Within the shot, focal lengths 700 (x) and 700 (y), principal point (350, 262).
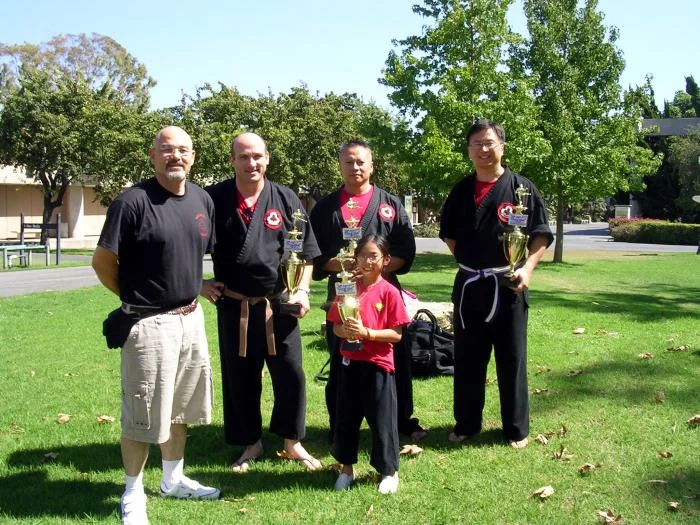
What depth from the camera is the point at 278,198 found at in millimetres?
4723

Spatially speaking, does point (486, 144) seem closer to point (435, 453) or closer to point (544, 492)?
point (435, 453)

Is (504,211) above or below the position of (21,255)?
above

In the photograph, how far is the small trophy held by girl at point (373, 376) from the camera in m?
4.26

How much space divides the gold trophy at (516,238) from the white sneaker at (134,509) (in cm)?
271

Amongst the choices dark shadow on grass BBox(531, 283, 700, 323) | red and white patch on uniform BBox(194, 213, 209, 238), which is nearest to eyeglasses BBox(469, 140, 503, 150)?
red and white patch on uniform BBox(194, 213, 209, 238)

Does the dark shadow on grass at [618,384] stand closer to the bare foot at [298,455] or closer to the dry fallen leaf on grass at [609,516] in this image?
the dry fallen leaf on grass at [609,516]

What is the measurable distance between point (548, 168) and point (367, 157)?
57.8 ft

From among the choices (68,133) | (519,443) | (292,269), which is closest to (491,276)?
(519,443)

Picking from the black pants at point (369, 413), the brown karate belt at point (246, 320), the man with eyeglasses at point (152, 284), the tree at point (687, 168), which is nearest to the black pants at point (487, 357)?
the black pants at point (369, 413)

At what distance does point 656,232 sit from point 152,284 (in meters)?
39.9

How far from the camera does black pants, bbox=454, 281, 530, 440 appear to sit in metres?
5.00

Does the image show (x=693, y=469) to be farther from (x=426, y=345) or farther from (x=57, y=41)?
(x=57, y=41)

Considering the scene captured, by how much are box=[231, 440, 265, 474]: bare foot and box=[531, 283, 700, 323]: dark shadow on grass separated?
7.48 meters

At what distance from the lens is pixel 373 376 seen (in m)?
4.30
